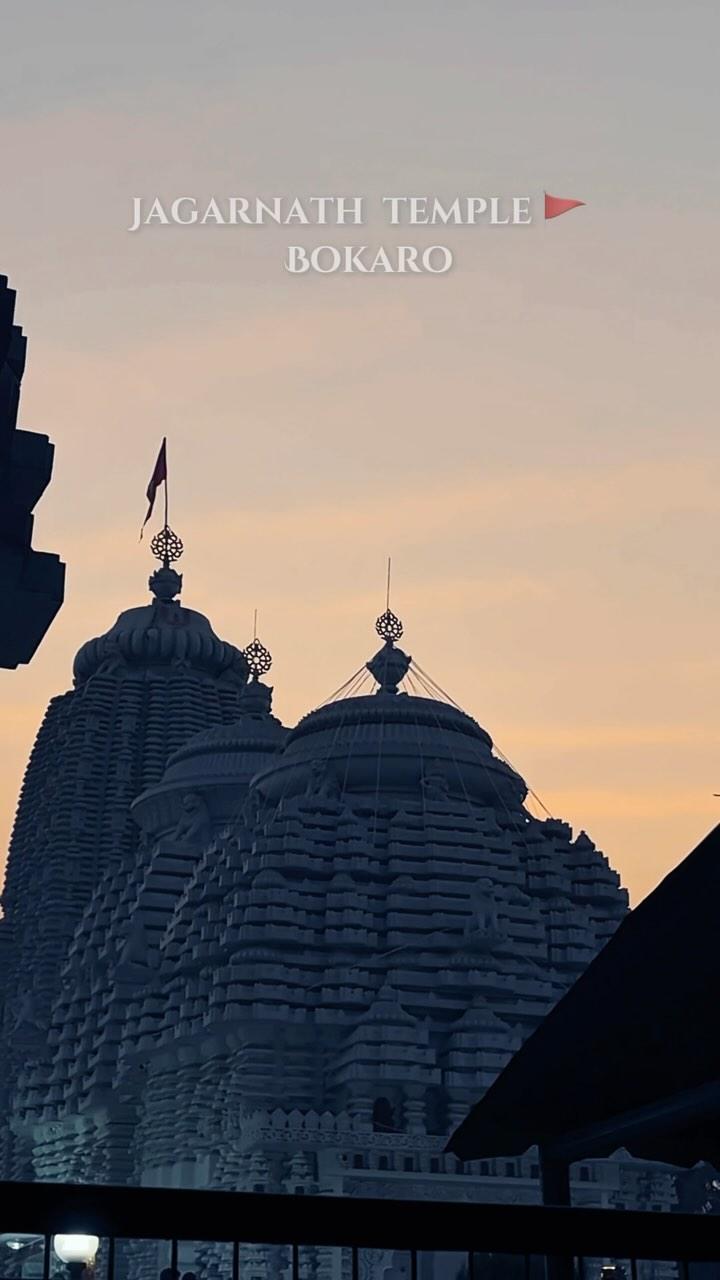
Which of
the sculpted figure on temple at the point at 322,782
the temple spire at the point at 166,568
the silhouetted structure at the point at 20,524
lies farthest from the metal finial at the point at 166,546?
the silhouetted structure at the point at 20,524

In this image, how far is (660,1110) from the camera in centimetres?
1359

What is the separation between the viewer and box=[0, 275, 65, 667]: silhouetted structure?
18297 millimetres

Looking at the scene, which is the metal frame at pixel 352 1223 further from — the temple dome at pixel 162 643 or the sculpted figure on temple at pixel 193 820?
the temple dome at pixel 162 643

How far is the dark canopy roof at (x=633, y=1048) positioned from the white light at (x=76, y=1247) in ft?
15.0

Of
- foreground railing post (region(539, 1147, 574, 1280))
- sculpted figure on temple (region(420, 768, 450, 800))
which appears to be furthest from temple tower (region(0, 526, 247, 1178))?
foreground railing post (region(539, 1147, 574, 1280))

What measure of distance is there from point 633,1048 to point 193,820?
114167 millimetres

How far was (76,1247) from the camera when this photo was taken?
10.3m

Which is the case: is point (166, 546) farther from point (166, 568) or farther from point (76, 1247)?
point (76, 1247)

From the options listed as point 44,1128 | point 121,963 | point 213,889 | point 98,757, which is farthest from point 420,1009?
point 98,757

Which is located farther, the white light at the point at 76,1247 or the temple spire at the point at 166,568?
the temple spire at the point at 166,568

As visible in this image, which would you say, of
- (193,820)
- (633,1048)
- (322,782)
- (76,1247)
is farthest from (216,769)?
(76,1247)

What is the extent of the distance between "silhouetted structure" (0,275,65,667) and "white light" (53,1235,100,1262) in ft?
29.3

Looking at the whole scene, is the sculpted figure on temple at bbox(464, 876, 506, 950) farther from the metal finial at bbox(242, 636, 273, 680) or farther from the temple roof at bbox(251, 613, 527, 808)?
the metal finial at bbox(242, 636, 273, 680)

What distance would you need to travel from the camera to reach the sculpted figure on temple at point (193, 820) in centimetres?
12569
